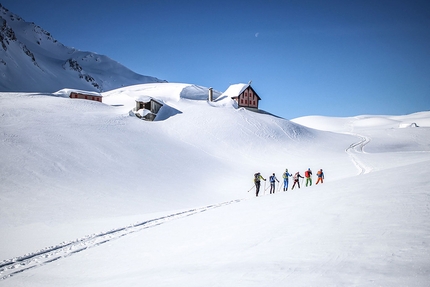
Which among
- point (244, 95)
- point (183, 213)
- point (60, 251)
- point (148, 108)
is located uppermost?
point (244, 95)

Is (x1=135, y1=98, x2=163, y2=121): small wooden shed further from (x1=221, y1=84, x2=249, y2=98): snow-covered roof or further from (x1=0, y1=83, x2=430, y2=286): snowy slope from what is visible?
(x1=221, y1=84, x2=249, y2=98): snow-covered roof

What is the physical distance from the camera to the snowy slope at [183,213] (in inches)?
189

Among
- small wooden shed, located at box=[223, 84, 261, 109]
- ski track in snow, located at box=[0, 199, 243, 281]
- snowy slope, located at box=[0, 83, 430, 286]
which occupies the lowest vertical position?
ski track in snow, located at box=[0, 199, 243, 281]

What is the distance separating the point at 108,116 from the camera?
44125mm

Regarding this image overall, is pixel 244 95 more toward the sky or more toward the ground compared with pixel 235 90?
more toward the ground

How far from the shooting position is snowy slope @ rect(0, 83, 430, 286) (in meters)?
4.80

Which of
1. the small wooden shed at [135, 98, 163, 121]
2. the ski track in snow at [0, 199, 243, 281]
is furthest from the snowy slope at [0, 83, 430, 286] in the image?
the small wooden shed at [135, 98, 163, 121]

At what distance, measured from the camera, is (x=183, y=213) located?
13391 mm

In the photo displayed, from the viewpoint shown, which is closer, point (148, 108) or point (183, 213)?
point (183, 213)

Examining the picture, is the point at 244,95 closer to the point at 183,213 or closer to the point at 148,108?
the point at 148,108

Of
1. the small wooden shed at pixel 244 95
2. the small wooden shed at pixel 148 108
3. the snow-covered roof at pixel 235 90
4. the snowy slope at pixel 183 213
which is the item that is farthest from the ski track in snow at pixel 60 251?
the snow-covered roof at pixel 235 90

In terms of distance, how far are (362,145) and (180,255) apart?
159 ft

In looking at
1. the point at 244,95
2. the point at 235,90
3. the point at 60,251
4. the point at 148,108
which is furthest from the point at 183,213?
the point at 235,90

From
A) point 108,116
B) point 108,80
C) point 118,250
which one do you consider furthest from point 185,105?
point 108,80
